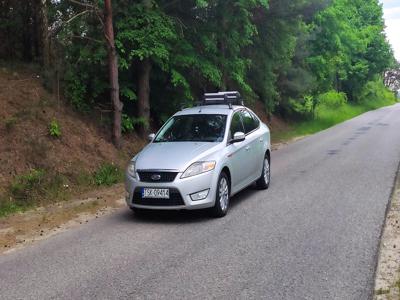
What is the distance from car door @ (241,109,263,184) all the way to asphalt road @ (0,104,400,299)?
1.52ft

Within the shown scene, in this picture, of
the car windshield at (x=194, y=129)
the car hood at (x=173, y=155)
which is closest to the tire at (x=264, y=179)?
the car windshield at (x=194, y=129)

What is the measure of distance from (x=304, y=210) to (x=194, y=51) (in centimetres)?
778

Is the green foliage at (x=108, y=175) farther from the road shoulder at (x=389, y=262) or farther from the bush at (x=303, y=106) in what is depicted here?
the bush at (x=303, y=106)

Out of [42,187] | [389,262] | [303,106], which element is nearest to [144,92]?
[42,187]

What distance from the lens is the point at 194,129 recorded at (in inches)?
369

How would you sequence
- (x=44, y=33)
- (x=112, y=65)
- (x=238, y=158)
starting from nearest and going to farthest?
(x=238, y=158) → (x=112, y=65) → (x=44, y=33)

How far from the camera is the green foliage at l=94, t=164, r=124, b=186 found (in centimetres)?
1145

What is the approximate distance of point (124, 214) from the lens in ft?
29.1

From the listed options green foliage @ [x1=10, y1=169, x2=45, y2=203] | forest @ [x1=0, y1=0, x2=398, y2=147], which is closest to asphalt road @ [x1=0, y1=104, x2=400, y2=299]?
green foliage @ [x1=10, y1=169, x2=45, y2=203]

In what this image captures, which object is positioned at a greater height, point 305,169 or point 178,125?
point 178,125

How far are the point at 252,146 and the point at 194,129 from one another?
52.4 inches

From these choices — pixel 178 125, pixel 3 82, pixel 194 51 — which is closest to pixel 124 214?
pixel 178 125

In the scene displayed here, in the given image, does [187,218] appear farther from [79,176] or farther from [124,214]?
[79,176]

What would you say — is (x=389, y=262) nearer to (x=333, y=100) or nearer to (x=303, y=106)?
(x=303, y=106)
